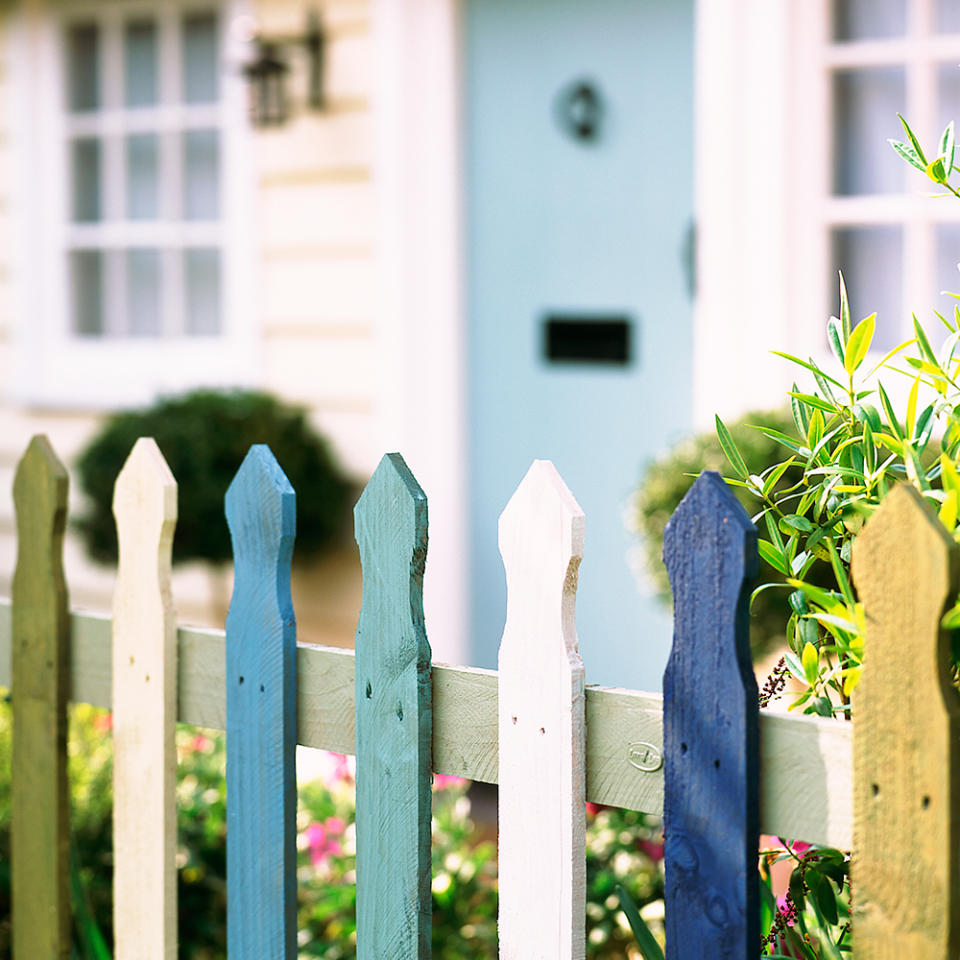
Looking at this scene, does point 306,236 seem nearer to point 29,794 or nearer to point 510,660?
point 29,794

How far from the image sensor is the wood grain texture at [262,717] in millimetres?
1596

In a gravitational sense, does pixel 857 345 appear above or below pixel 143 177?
below

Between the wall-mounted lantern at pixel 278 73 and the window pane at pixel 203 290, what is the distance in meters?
0.61

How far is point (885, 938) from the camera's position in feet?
3.84

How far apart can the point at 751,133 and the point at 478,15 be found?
3.59ft

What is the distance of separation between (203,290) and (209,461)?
0.95 metres

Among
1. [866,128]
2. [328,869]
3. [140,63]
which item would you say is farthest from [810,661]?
[140,63]

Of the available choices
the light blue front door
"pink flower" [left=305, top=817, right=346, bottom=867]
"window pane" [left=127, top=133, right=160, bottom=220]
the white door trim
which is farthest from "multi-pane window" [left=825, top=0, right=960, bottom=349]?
"window pane" [left=127, top=133, right=160, bottom=220]

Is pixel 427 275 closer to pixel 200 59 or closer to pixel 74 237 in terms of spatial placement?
pixel 200 59

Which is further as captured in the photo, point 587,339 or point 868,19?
point 587,339

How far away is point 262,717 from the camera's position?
5.28ft

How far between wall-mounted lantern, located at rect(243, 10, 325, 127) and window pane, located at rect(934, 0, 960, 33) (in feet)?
6.71

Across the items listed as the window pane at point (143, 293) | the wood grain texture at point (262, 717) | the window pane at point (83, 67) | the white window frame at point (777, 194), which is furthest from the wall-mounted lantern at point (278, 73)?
the wood grain texture at point (262, 717)

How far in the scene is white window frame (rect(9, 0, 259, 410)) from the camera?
16.2 ft
